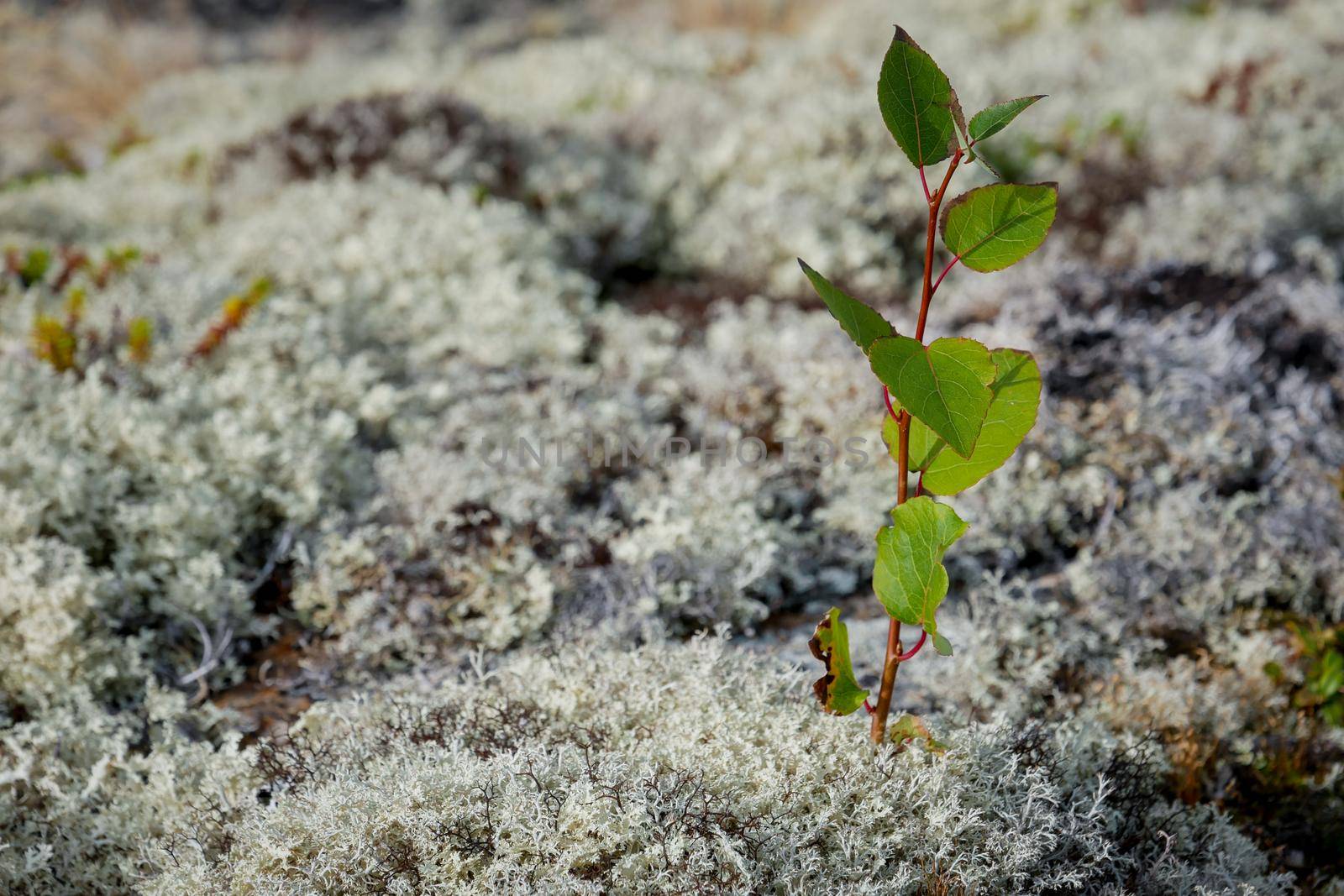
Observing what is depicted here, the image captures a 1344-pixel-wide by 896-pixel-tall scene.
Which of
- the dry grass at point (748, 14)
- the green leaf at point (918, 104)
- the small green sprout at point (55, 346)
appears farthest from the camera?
the dry grass at point (748, 14)

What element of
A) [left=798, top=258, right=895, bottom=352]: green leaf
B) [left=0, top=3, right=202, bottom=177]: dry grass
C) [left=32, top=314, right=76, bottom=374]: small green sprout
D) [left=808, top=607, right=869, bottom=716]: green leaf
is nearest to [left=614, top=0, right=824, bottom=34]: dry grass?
[left=0, top=3, right=202, bottom=177]: dry grass

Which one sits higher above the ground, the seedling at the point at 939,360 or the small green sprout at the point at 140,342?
the small green sprout at the point at 140,342

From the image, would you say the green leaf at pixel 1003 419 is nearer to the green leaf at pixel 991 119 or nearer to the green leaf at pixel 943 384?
the green leaf at pixel 943 384

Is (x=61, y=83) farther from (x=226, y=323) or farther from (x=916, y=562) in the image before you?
(x=916, y=562)

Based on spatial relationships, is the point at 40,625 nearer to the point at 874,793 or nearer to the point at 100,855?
the point at 100,855

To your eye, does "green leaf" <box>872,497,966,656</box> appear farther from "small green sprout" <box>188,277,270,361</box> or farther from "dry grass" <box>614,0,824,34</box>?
"dry grass" <box>614,0,824,34</box>

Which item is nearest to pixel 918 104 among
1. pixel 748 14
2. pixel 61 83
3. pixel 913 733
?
pixel 913 733

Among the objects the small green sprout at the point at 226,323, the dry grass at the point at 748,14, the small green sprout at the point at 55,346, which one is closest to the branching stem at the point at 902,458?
the small green sprout at the point at 226,323
